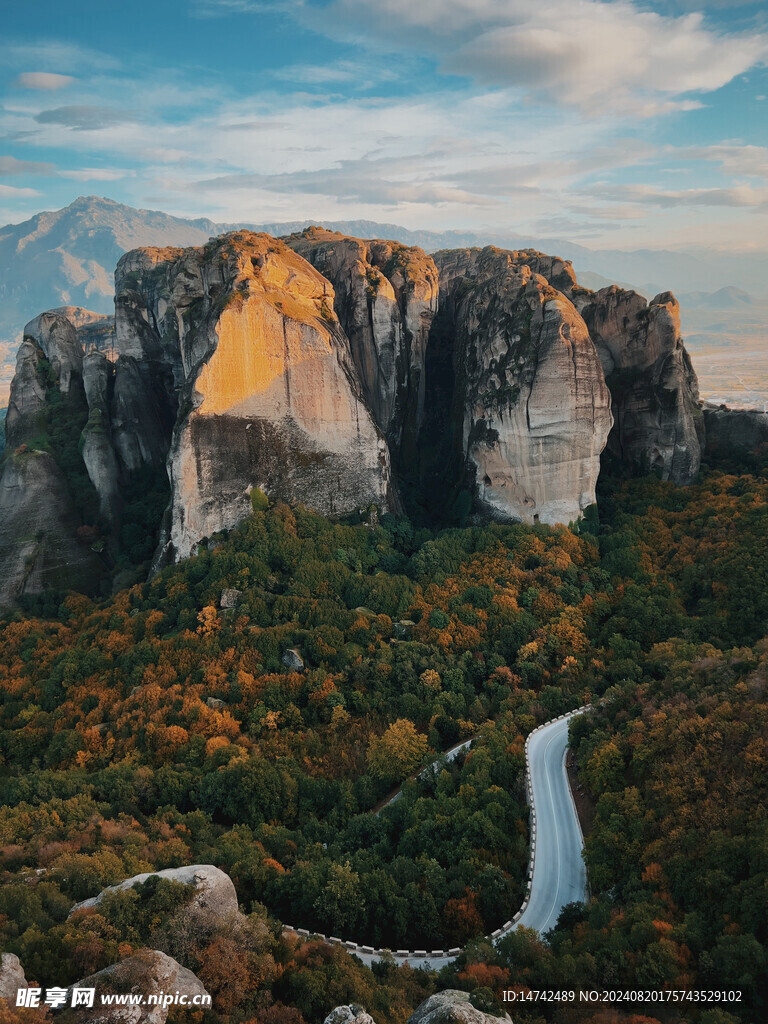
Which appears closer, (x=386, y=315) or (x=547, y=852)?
(x=547, y=852)

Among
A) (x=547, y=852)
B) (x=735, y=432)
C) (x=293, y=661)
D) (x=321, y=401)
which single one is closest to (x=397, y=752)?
(x=293, y=661)

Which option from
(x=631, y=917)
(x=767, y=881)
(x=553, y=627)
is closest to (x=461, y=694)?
(x=553, y=627)

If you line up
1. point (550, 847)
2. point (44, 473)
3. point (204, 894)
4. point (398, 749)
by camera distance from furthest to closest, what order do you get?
point (44, 473)
point (398, 749)
point (550, 847)
point (204, 894)

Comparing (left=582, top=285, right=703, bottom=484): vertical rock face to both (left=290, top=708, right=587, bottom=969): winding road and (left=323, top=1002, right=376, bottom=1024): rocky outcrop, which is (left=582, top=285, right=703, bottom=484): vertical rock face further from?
(left=323, top=1002, right=376, bottom=1024): rocky outcrop

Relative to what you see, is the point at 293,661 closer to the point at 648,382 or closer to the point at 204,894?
the point at 204,894

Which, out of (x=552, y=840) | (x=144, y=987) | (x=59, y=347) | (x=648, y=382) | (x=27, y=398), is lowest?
(x=552, y=840)

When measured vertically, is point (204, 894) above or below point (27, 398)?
below

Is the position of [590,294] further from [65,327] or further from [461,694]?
[65,327]

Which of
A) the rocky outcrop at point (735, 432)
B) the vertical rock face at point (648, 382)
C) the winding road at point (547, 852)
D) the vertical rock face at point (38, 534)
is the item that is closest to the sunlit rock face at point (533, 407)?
the vertical rock face at point (648, 382)


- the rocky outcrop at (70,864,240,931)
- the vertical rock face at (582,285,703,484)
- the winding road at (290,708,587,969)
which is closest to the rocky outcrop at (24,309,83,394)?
the vertical rock face at (582,285,703,484)
